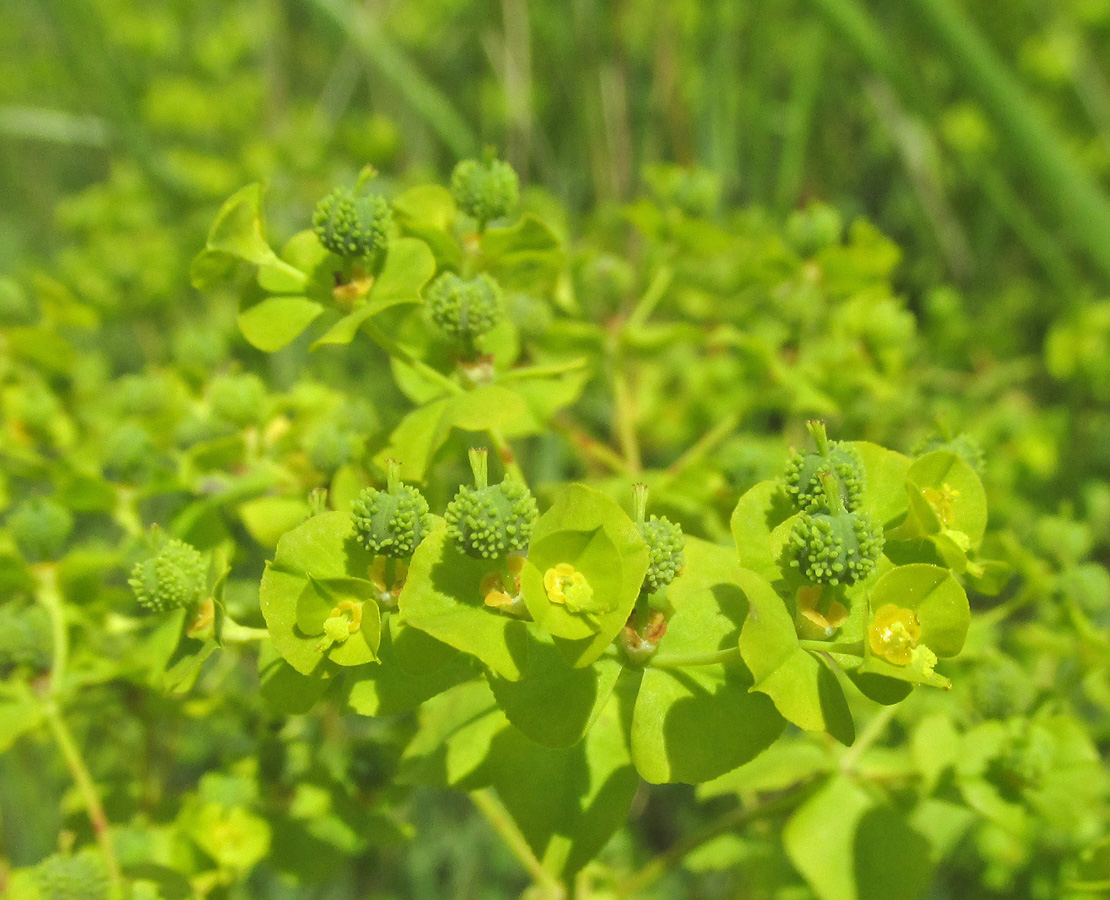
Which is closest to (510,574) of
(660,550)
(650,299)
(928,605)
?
(660,550)

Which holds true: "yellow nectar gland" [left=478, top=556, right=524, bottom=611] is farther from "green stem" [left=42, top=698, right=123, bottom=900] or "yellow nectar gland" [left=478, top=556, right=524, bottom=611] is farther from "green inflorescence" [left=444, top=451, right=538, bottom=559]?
"green stem" [left=42, top=698, right=123, bottom=900]

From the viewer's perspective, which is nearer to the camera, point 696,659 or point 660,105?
point 696,659

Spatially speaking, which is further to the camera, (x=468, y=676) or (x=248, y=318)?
(x=248, y=318)

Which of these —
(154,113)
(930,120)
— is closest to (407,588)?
(930,120)

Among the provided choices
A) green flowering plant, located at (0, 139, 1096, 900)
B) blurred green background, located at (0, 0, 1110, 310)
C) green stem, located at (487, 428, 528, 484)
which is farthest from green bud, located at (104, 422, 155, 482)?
blurred green background, located at (0, 0, 1110, 310)

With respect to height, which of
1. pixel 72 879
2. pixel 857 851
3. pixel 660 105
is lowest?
pixel 72 879

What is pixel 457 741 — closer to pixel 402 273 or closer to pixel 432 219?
pixel 402 273

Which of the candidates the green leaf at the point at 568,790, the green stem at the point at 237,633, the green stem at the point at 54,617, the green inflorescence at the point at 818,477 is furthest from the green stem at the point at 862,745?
the green stem at the point at 54,617

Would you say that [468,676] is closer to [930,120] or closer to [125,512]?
[125,512]

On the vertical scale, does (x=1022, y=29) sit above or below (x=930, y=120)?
above
